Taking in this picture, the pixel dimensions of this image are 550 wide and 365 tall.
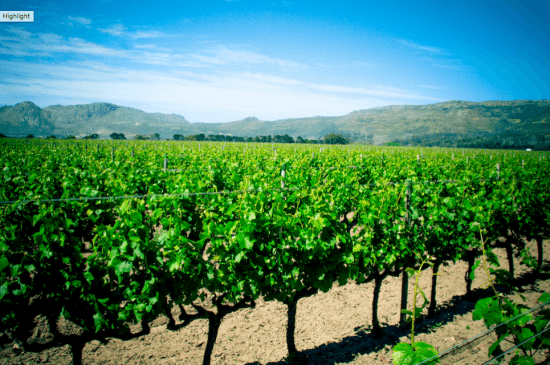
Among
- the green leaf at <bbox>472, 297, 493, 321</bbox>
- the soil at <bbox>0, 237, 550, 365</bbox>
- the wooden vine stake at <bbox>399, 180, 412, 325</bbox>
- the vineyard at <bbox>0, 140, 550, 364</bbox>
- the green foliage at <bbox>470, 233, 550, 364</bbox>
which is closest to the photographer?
the green foliage at <bbox>470, 233, 550, 364</bbox>

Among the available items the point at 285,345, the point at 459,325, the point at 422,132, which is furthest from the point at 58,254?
the point at 422,132

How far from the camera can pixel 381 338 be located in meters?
3.81

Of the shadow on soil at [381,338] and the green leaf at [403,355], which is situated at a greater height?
A: the green leaf at [403,355]

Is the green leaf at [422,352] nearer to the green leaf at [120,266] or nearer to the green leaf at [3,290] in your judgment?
the green leaf at [120,266]

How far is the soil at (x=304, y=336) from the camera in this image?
11.1 feet

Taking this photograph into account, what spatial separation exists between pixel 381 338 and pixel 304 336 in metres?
1.10

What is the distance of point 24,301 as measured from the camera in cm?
218

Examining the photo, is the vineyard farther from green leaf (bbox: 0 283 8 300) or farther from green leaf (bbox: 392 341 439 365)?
green leaf (bbox: 392 341 439 365)

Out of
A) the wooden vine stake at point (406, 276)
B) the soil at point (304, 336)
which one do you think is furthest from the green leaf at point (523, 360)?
the wooden vine stake at point (406, 276)

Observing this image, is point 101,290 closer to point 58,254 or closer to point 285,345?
point 58,254

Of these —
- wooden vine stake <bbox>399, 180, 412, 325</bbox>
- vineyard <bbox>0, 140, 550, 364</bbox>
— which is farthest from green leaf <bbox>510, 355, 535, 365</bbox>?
wooden vine stake <bbox>399, 180, 412, 325</bbox>

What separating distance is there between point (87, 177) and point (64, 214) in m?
1.77

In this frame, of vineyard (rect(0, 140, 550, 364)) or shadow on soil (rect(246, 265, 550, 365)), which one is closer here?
vineyard (rect(0, 140, 550, 364))

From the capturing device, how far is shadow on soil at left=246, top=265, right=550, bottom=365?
11.4ft
